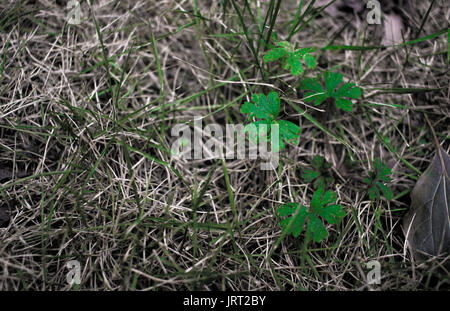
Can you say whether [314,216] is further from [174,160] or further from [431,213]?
[174,160]

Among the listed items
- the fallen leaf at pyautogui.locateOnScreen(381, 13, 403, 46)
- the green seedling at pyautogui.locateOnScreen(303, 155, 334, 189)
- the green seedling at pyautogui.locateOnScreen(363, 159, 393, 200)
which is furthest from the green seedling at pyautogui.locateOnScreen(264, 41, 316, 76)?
the fallen leaf at pyautogui.locateOnScreen(381, 13, 403, 46)

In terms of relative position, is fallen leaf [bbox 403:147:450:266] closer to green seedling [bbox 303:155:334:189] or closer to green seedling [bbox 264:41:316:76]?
green seedling [bbox 303:155:334:189]

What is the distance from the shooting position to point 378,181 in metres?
1.84

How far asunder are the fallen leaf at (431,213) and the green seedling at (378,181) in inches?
7.7

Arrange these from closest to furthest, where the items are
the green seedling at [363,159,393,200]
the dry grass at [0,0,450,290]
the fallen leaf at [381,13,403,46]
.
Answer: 1. the dry grass at [0,0,450,290]
2. the green seedling at [363,159,393,200]
3. the fallen leaf at [381,13,403,46]

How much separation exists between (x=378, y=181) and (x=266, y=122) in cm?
72

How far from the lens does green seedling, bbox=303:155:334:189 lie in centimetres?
190

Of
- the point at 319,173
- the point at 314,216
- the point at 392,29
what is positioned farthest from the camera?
the point at 392,29

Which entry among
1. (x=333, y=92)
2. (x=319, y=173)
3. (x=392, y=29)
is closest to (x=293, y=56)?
(x=333, y=92)

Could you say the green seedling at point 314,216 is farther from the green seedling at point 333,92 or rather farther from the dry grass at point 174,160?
the green seedling at point 333,92

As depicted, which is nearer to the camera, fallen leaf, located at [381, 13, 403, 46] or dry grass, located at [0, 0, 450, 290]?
dry grass, located at [0, 0, 450, 290]

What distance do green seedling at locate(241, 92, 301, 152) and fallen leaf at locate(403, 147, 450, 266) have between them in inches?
32.0

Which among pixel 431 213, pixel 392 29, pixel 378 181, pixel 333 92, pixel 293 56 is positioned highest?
pixel 392 29

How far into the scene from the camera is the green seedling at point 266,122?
5.73 ft
